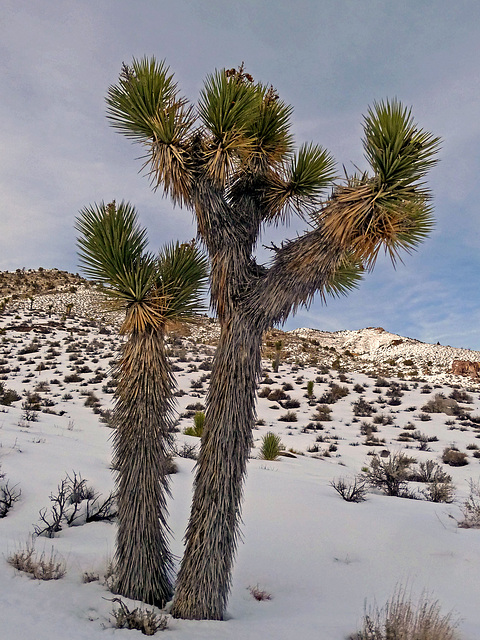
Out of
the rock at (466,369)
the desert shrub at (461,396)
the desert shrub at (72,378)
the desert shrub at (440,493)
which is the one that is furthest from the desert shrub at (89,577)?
the rock at (466,369)

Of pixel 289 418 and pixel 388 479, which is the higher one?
pixel 289 418

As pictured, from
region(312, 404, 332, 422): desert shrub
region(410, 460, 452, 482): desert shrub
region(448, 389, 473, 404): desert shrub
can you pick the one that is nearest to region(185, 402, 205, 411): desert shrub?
region(312, 404, 332, 422): desert shrub

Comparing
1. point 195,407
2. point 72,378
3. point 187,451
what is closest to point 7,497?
point 187,451

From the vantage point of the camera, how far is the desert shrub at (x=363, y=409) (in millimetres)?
17172

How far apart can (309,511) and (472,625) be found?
10.1ft

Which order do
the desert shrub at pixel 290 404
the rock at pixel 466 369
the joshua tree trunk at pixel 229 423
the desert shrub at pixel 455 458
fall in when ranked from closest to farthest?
1. the joshua tree trunk at pixel 229 423
2. the desert shrub at pixel 455 458
3. the desert shrub at pixel 290 404
4. the rock at pixel 466 369

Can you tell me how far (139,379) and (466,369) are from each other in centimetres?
3223

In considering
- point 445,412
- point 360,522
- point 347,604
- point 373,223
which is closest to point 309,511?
point 360,522

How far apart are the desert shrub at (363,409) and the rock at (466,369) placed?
52.0 ft

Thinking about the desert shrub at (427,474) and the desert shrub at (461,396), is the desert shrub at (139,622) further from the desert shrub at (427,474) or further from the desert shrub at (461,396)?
the desert shrub at (461,396)

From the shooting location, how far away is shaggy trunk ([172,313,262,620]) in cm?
389

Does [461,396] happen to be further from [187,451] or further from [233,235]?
[233,235]

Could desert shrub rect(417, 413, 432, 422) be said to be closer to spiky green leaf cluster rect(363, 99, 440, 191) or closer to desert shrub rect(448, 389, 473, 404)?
desert shrub rect(448, 389, 473, 404)

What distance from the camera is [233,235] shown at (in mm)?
4262
